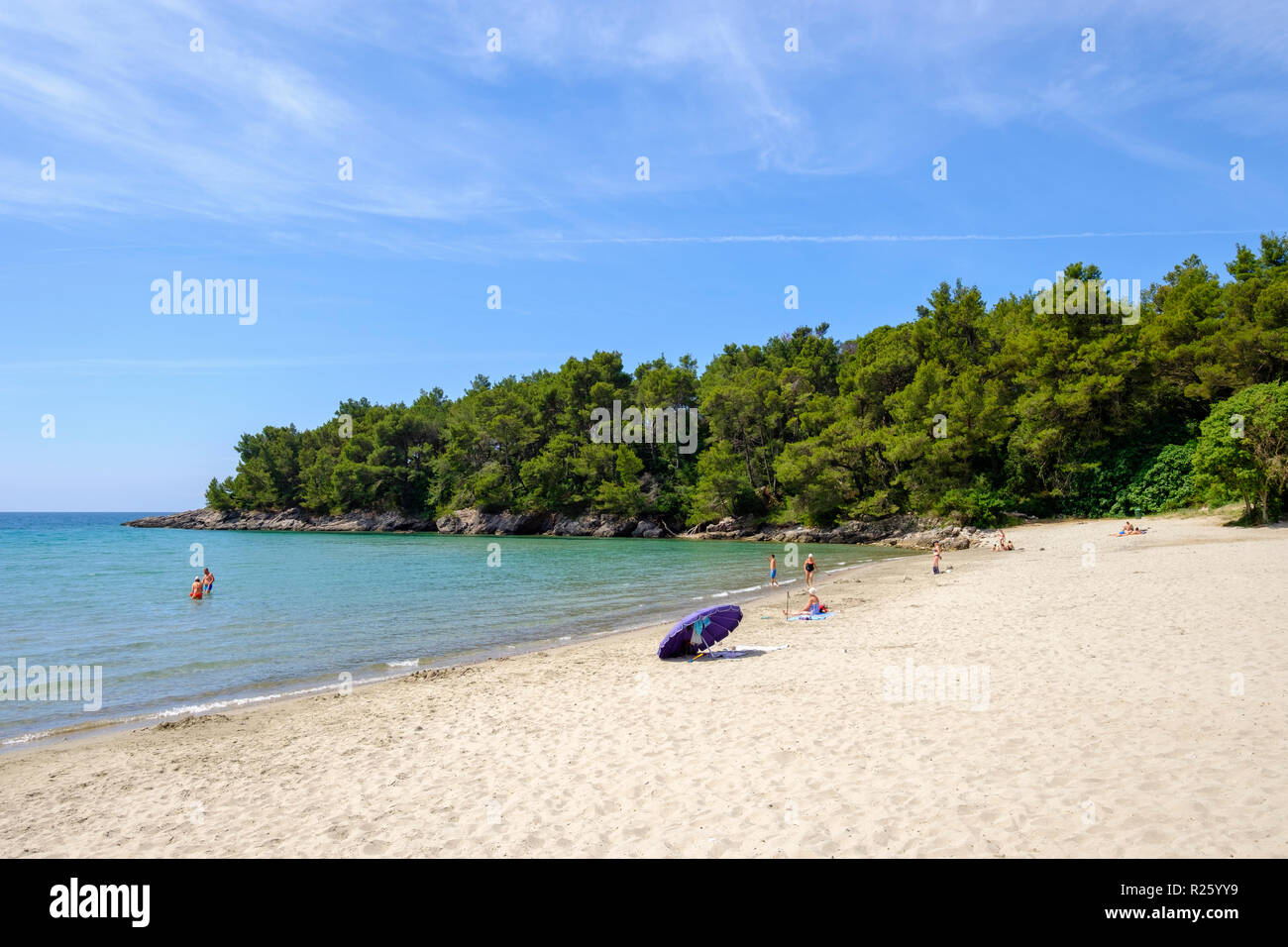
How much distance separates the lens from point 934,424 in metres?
53.1

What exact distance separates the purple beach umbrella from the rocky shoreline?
3565 centimetres

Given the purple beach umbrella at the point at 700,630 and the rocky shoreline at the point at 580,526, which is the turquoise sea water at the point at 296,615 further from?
the rocky shoreline at the point at 580,526

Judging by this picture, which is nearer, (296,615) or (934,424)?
(296,615)

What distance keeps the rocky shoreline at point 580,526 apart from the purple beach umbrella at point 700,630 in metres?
35.6

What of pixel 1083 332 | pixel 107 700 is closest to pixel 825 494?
pixel 1083 332

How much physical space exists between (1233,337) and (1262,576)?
30.7 m

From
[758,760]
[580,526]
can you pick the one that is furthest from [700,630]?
[580,526]

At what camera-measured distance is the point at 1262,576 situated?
17.1 m

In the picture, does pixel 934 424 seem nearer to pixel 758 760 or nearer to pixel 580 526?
pixel 580 526

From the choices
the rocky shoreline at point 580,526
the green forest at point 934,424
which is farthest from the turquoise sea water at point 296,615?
the green forest at point 934,424

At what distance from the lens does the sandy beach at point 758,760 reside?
5.56 meters

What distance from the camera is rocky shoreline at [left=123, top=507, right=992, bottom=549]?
173 ft

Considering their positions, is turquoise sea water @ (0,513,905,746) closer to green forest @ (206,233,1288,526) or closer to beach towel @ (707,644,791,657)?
beach towel @ (707,644,791,657)

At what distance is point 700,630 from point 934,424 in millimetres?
45508
